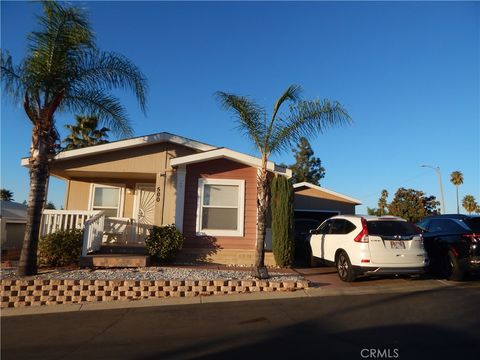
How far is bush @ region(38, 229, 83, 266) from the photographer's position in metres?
10.2

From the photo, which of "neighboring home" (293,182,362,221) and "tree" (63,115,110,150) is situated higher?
"tree" (63,115,110,150)

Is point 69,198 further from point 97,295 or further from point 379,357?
point 379,357

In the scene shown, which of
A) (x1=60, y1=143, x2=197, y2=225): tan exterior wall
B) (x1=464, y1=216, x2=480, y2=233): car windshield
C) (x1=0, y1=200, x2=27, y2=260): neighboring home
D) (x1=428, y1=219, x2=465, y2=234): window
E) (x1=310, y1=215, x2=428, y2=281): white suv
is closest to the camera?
(x1=310, y1=215, x2=428, y2=281): white suv

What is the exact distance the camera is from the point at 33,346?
5.17 meters

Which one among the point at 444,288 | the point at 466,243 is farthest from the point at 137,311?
the point at 466,243

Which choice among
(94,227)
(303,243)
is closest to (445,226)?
(303,243)

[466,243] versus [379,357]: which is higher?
[466,243]

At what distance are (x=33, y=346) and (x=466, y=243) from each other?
9.01m

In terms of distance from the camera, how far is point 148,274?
9.13m

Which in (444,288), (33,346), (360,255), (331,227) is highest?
(331,227)

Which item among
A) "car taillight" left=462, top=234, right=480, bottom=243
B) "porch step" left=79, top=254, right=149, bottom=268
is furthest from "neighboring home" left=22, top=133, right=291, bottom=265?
"car taillight" left=462, top=234, right=480, bottom=243

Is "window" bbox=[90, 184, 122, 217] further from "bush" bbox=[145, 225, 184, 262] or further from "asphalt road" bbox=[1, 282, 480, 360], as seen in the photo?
"asphalt road" bbox=[1, 282, 480, 360]

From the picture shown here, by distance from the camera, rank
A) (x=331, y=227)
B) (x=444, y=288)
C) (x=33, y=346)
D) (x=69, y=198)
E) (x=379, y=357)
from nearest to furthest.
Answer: (x=379, y=357) < (x=33, y=346) < (x=444, y=288) < (x=331, y=227) < (x=69, y=198)

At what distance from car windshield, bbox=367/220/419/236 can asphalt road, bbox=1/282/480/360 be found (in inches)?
63.9
